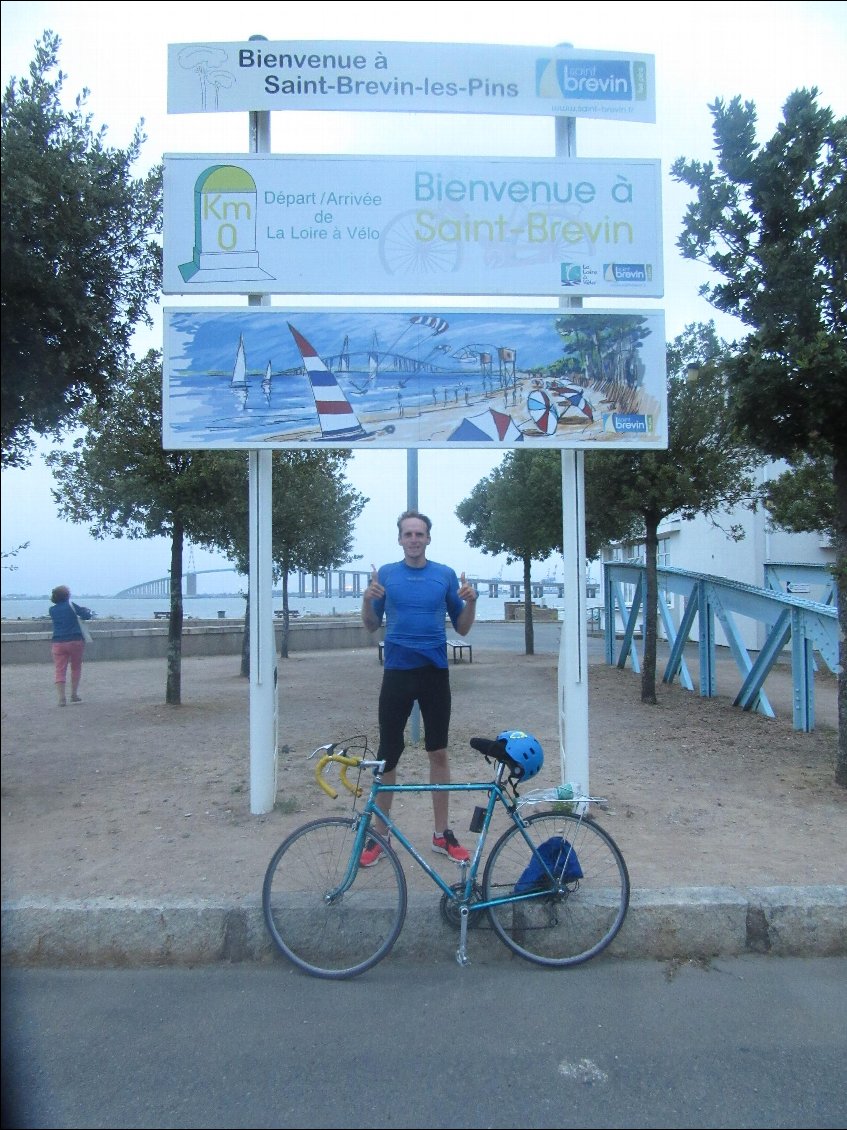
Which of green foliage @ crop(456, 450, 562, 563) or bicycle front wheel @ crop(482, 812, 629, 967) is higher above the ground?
green foliage @ crop(456, 450, 562, 563)

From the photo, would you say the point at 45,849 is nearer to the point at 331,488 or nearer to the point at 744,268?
the point at 744,268

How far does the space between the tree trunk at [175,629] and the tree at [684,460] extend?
528 centimetres

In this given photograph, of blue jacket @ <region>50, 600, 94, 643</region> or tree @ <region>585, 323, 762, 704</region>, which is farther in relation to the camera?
tree @ <region>585, 323, 762, 704</region>

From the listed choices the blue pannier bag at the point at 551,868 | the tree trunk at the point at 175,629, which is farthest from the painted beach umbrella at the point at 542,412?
the tree trunk at the point at 175,629

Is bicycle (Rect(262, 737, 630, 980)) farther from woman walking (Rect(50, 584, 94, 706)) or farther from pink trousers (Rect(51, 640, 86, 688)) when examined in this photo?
pink trousers (Rect(51, 640, 86, 688))

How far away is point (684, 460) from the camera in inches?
426

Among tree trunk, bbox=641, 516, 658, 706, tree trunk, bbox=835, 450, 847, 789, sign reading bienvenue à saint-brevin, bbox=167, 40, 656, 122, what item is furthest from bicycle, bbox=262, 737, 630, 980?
tree trunk, bbox=641, 516, 658, 706

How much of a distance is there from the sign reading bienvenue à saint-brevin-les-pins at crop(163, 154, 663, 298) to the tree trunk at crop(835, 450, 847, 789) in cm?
246

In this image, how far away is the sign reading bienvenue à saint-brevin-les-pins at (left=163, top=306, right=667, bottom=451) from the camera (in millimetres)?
5828

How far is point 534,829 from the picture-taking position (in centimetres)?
430

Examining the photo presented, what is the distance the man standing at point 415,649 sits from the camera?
16.3 ft

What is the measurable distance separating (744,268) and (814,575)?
39.3ft

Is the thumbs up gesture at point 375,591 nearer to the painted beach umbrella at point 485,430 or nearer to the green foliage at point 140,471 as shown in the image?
the painted beach umbrella at point 485,430

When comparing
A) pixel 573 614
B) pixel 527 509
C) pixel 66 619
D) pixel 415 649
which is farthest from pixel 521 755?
pixel 527 509
